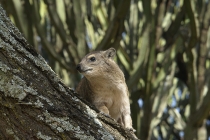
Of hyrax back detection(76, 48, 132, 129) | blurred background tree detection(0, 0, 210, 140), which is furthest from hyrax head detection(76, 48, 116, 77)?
blurred background tree detection(0, 0, 210, 140)

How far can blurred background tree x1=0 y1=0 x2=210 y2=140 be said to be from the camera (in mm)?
5242

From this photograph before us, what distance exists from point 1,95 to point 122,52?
411 centimetres

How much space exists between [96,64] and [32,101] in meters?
2.25

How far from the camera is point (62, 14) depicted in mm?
5945

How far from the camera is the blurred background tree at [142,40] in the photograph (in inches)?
206

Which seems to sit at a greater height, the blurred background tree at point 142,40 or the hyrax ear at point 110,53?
the blurred background tree at point 142,40

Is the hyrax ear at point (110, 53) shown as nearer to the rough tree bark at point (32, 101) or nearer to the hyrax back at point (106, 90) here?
the hyrax back at point (106, 90)

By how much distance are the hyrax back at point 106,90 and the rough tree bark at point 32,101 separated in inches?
72.2

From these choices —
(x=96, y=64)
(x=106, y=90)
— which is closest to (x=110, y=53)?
(x=96, y=64)

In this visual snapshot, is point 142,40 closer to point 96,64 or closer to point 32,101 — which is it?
point 96,64

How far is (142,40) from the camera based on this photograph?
5590 millimetres

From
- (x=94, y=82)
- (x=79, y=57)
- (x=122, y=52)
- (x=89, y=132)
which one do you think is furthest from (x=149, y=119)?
(x=89, y=132)

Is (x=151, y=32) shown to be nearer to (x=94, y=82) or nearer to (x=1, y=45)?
(x=94, y=82)

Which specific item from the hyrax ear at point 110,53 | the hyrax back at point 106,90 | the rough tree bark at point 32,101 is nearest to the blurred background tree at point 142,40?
the hyrax ear at point 110,53
